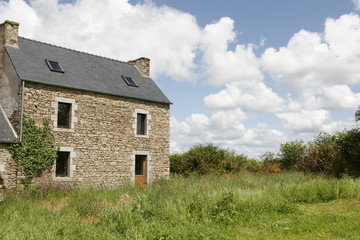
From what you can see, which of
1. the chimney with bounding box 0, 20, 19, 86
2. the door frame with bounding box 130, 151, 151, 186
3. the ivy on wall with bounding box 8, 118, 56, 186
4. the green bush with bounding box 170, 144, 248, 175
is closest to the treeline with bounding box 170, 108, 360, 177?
the green bush with bounding box 170, 144, 248, 175

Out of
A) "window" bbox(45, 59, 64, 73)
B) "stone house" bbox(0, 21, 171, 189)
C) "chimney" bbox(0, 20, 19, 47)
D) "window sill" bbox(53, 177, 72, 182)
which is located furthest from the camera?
"window" bbox(45, 59, 64, 73)

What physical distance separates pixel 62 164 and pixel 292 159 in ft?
42.0

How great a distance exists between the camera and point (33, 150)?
13.6 m

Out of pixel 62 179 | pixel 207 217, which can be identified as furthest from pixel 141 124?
pixel 207 217

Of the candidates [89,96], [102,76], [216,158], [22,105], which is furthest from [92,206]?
[216,158]

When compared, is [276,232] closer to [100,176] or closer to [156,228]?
[156,228]

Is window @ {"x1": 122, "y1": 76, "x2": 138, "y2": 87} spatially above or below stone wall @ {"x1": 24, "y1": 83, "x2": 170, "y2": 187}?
above

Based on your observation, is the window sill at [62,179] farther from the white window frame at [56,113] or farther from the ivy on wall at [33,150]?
the white window frame at [56,113]

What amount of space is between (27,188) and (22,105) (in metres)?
3.12

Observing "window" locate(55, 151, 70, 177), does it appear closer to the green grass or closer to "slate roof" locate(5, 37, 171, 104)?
"slate roof" locate(5, 37, 171, 104)

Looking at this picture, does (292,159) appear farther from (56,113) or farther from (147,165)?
(56,113)

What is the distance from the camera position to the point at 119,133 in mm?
16531

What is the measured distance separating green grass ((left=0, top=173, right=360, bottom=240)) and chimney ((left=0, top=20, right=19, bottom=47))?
24.8 ft

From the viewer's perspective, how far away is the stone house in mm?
13922
